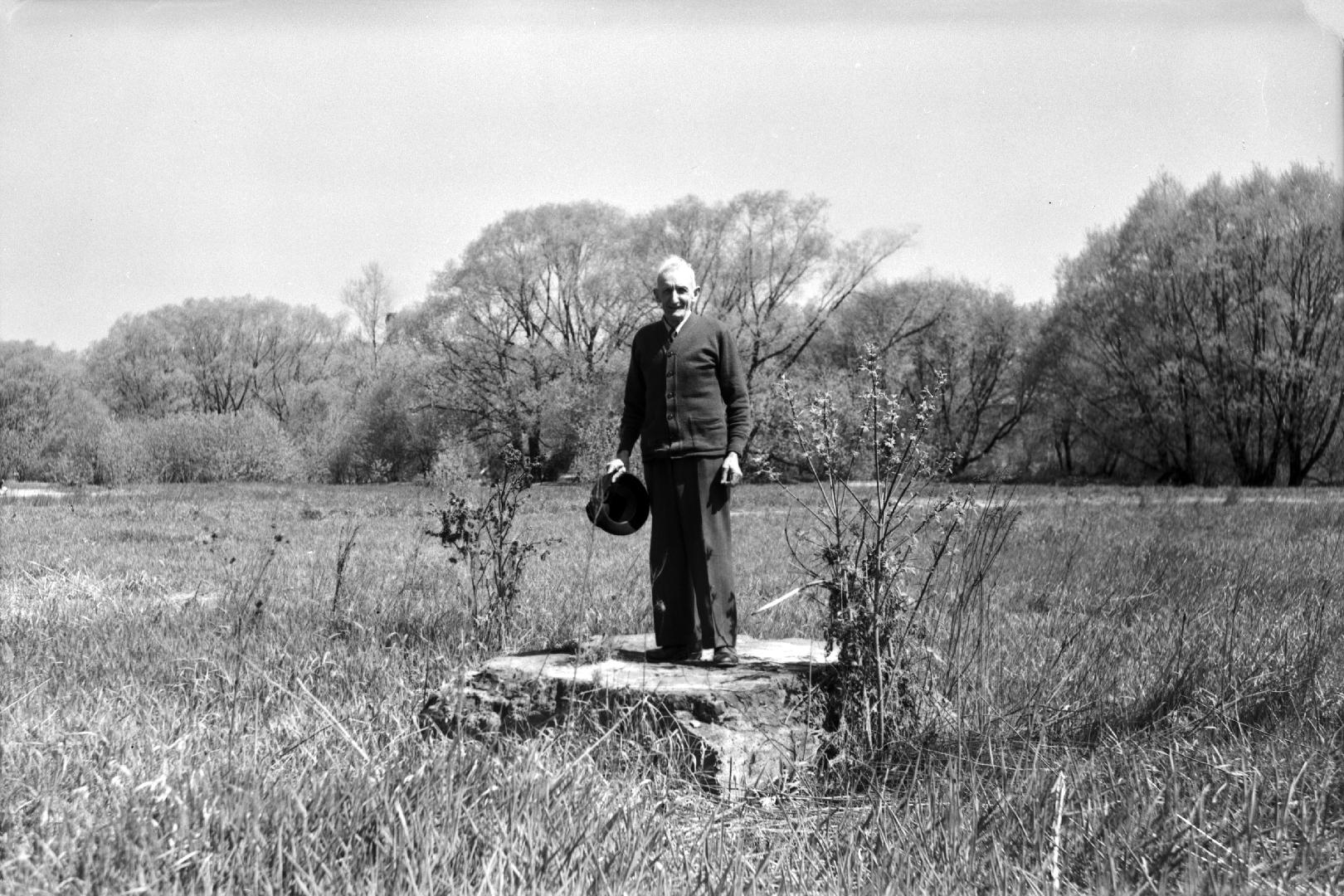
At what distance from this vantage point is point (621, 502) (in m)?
5.25

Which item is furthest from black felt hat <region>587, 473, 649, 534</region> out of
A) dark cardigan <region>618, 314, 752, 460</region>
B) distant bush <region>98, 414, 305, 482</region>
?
distant bush <region>98, 414, 305, 482</region>

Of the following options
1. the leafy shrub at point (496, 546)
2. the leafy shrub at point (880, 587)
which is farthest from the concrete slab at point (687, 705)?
the leafy shrub at point (496, 546)

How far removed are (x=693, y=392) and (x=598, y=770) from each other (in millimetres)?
2063

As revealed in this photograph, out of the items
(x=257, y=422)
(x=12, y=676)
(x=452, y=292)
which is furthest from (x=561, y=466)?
(x=12, y=676)

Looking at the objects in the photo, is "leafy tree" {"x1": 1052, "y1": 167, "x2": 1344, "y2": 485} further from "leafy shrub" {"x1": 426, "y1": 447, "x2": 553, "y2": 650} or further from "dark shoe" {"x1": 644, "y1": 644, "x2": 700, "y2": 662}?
"dark shoe" {"x1": 644, "y1": 644, "x2": 700, "y2": 662}

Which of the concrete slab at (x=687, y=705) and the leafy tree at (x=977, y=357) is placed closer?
the concrete slab at (x=687, y=705)

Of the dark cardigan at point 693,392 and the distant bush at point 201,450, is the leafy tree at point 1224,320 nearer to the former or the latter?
the distant bush at point 201,450

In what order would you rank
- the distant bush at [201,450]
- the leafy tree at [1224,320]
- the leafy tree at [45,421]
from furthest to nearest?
the leafy tree at [1224,320], the distant bush at [201,450], the leafy tree at [45,421]

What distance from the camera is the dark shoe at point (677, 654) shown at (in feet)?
15.7

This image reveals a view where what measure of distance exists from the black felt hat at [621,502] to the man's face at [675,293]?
0.86 m

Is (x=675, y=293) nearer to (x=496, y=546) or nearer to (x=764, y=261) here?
(x=496, y=546)

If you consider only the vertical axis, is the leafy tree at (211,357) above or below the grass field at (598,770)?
above

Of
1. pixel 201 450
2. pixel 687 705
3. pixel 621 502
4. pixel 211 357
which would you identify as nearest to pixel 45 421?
pixel 201 450

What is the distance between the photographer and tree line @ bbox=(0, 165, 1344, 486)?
97.5 ft
